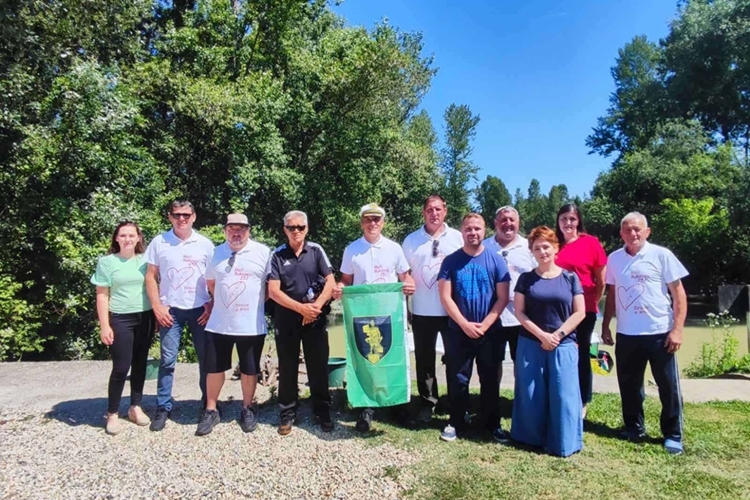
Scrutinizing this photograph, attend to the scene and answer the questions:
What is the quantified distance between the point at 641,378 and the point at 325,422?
105 inches

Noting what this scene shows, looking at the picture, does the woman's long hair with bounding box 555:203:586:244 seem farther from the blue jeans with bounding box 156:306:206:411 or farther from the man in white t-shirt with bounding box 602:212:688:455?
the blue jeans with bounding box 156:306:206:411

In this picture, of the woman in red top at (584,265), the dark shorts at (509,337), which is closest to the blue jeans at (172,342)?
the dark shorts at (509,337)

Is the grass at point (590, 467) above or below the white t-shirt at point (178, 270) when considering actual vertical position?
below

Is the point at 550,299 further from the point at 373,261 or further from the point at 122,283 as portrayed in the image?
the point at 122,283

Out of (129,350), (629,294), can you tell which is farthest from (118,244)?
(629,294)

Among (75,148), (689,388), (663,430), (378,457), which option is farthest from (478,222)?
(75,148)

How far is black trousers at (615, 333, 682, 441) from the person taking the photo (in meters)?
3.80

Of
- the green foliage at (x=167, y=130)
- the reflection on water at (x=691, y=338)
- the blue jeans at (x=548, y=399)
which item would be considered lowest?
the reflection on water at (x=691, y=338)

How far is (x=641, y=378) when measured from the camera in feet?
13.1

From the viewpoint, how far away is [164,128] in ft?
40.9

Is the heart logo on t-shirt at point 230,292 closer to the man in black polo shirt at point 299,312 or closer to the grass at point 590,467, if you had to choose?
the man in black polo shirt at point 299,312

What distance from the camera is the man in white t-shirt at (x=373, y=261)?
163 inches

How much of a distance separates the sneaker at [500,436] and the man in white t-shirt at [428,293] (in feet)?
2.01

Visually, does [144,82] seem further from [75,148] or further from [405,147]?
[405,147]
